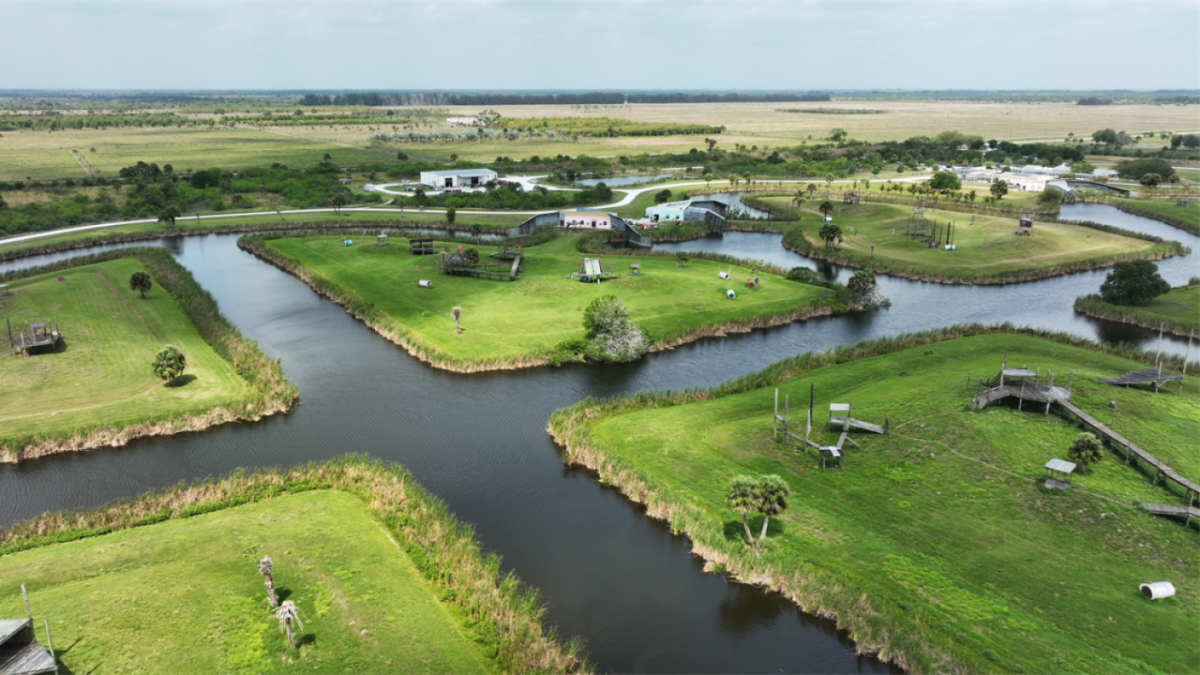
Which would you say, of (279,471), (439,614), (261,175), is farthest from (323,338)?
(261,175)

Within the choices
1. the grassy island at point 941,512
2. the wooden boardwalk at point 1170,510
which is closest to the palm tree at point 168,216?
the grassy island at point 941,512

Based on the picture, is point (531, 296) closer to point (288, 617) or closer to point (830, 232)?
point (830, 232)

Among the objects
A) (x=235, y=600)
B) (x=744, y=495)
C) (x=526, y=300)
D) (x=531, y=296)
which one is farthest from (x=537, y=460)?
(x=531, y=296)

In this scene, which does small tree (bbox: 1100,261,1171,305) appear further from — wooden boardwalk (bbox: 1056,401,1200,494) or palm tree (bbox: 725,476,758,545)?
palm tree (bbox: 725,476,758,545)

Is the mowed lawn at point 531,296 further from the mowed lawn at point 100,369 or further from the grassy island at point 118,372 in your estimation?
the mowed lawn at point 100,369

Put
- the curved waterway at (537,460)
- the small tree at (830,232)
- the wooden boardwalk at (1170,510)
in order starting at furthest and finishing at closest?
the small tree at (830,232)
the wooden boardwalk at (1170,510)
the curved waterway at (537,460)
